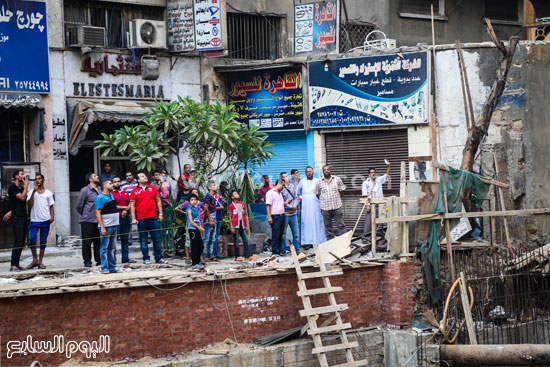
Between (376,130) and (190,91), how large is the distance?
4870 millimetres

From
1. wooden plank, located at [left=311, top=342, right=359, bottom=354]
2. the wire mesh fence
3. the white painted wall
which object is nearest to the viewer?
wooden plank, located at [left=311, top=342, right=359, bottom=354]

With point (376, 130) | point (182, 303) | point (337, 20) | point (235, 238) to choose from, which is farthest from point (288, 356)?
point (337, 20)

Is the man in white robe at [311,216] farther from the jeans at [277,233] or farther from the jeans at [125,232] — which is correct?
the jeans at [125,232]

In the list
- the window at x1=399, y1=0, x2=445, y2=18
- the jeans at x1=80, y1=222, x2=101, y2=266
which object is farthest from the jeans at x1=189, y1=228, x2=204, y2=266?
the window at x1=399, y1=0, x2=445, y2=18

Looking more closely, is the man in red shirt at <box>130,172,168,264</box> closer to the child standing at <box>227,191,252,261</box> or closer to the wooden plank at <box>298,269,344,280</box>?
the child standing at <box>227,191,252,261</box>

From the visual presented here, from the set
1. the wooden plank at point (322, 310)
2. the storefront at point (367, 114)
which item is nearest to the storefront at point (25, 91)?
the storefront at point (367, 114)

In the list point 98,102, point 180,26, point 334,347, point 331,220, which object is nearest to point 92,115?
point 98,102

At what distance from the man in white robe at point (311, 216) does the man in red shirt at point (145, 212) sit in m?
3.87

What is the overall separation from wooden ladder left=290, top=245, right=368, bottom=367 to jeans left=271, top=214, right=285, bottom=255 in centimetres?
326

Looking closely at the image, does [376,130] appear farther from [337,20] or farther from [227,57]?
[227,57]

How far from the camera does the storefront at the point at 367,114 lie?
19.1 metres

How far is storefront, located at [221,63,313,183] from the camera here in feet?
67.1

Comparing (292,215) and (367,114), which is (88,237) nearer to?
(292,215)

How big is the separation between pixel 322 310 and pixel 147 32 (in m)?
9.76
